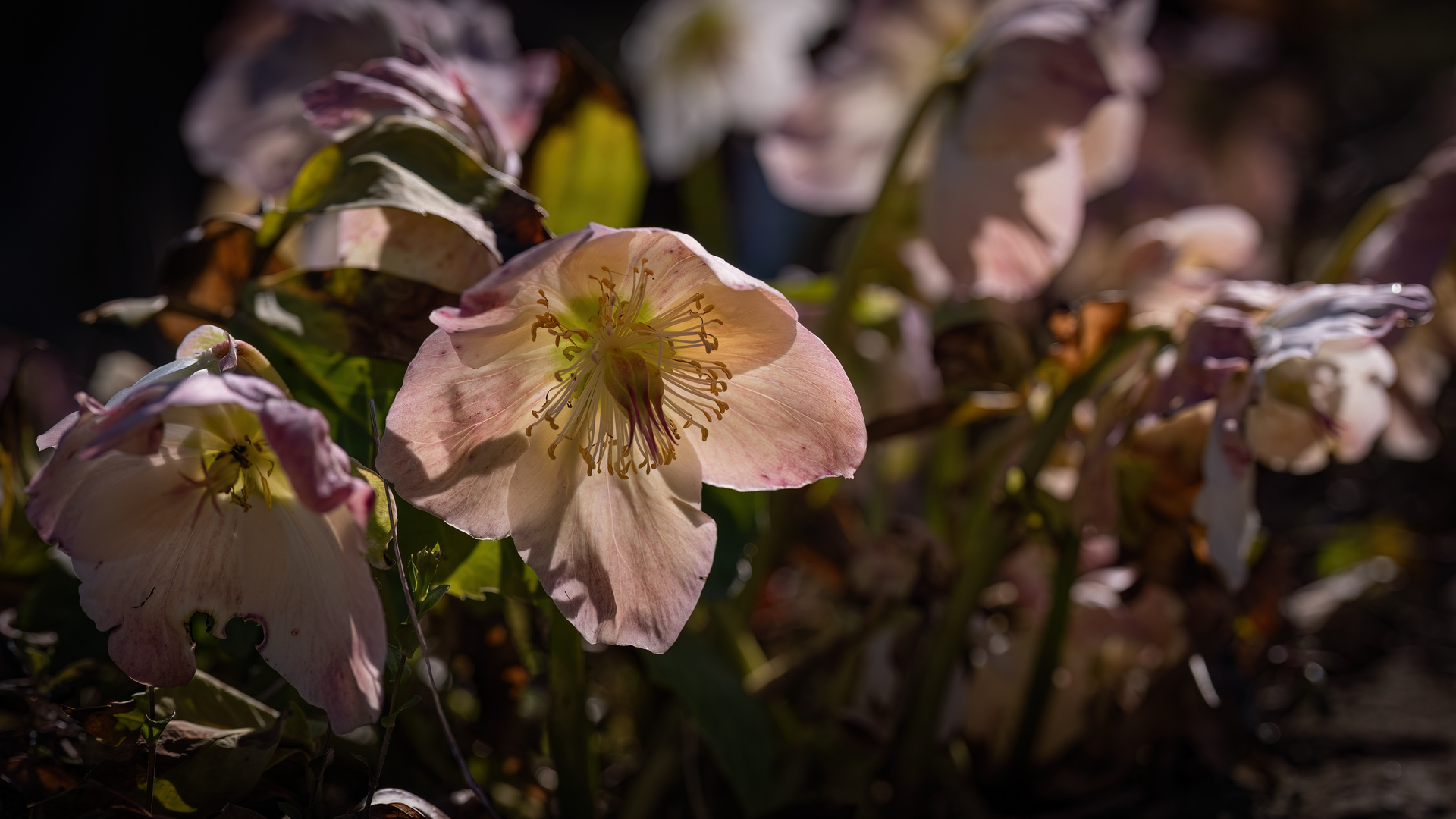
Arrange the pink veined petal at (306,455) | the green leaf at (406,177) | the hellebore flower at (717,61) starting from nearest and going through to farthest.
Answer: the pink veined petal at (306,455), the green leaf at (406,177), the hellebore flower at (717,61)

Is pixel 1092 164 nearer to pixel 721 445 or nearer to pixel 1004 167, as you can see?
pixel 1004 167

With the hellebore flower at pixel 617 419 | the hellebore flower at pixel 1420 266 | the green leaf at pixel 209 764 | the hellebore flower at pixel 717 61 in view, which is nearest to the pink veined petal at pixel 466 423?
the hellebore flower at pixel 617 419

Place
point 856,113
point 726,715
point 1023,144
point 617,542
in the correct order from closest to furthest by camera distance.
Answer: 1. point 617,542
2. point 726,715
3. point 1023,144
4. point 856,113

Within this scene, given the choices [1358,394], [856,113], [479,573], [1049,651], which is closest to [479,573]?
[479,573]

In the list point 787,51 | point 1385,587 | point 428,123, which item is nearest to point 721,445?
point 428,123

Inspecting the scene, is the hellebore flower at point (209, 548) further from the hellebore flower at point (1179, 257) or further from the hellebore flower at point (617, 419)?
the hellebore flower at point (1179, 257)

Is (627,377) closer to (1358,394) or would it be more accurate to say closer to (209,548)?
(209,548)

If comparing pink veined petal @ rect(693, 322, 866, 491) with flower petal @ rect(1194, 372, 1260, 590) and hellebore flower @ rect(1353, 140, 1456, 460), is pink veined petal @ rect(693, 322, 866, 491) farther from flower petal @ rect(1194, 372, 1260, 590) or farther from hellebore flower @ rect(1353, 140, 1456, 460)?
hellebore flower @ rect(1353, 140, 1456, 460)
